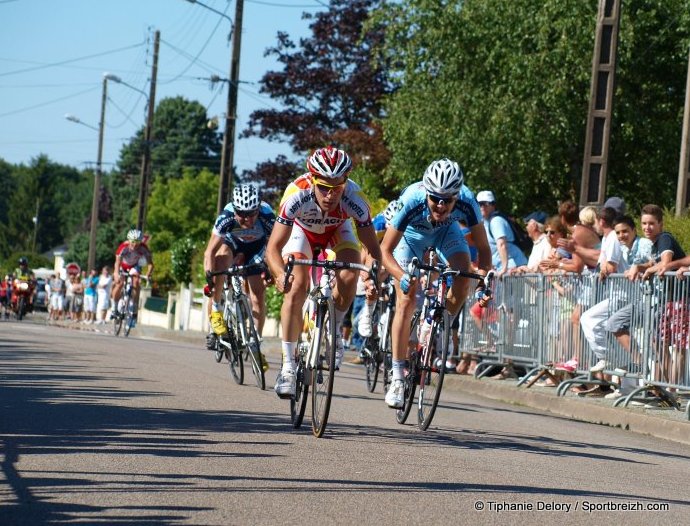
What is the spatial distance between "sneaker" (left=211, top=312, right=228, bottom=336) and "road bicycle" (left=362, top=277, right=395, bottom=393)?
4.78ft

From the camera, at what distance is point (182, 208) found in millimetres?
105938

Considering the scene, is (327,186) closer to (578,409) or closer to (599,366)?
(578,409)

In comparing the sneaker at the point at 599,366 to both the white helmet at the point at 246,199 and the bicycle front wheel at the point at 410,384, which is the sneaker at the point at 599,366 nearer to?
the white helmet at the point at 246,199

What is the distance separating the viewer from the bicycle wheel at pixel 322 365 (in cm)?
938

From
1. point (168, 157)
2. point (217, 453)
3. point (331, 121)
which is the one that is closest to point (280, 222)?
point (217, 453)

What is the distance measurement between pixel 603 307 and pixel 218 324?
3.98m

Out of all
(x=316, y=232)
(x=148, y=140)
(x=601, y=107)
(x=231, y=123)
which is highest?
(x=148, y=140)

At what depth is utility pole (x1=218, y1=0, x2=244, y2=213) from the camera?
38812mm

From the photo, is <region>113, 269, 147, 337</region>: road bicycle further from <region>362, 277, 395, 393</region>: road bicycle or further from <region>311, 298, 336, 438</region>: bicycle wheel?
<region>311, 298, 336, 438</region>: bicycle wheel

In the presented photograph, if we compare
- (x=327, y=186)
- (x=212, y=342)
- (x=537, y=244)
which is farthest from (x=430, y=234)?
(x=537, y=244)

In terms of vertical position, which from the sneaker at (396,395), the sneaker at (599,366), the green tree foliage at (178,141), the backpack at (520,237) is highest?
the green tree foliage at (178,141)

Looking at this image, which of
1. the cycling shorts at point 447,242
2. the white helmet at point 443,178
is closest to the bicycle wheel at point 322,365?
the white helmet at point 443,178

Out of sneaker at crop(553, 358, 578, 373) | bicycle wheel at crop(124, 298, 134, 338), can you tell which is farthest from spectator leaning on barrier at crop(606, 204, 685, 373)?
bicycle wheel at crop(124, 298, 134, 338)

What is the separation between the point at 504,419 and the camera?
40.8 feet
